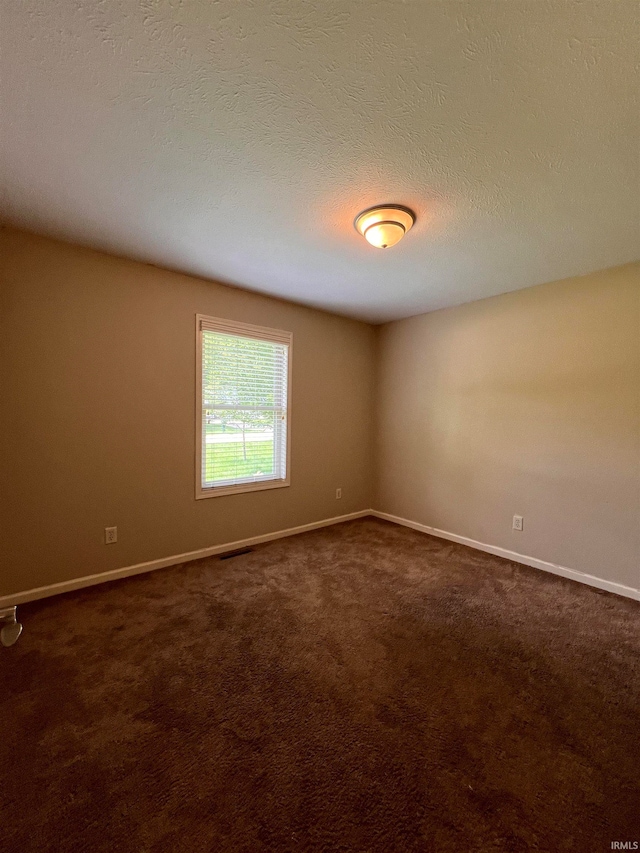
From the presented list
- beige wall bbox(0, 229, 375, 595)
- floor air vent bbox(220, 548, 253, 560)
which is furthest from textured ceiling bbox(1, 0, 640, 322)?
floor air vent bbox(220, 548, 253, 560)

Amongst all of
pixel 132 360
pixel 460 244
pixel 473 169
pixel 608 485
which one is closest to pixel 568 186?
pixel 473 169

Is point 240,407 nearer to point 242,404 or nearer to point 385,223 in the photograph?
point 242,404

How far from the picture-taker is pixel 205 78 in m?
1.25

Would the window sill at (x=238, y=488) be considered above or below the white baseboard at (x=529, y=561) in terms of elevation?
above

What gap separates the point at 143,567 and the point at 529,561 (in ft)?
11.1

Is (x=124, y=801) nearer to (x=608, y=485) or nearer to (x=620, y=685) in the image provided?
(x=620, y=685)

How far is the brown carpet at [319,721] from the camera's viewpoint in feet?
3.59

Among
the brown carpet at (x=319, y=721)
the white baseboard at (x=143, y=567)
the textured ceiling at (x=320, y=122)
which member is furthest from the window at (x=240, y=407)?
the brown carpet at (x=319, y=721)

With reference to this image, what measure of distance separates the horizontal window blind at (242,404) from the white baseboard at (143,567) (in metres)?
0.58

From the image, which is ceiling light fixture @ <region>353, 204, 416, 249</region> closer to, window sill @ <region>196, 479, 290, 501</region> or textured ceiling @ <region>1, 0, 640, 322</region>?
textured ceiling @ <region>1, 0, 640, 322</region>

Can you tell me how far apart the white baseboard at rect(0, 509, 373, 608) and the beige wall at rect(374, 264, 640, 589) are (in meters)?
1.48

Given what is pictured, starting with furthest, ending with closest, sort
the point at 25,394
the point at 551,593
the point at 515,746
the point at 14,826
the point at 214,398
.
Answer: the point at 214,398 → the point at 551,593 → the point at 25,394 → the point at 515,746 → the point at 14,826

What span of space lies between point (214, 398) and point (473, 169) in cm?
254

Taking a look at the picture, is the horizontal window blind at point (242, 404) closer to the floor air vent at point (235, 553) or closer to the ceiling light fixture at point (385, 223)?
the floor air vent at point (235, 553)
